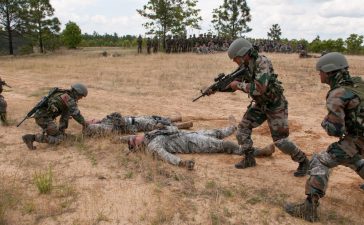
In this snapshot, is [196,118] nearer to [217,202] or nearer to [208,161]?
[208,161]

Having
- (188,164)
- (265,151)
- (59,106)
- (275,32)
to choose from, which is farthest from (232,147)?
(275,32)

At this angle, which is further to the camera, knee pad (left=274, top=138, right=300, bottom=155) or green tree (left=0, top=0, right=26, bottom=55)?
green tree (left=0, top=0, right=26, bottom=55)

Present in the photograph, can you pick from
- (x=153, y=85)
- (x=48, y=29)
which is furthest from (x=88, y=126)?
(x=48, y=29)

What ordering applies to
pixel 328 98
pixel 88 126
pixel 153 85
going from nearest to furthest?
pixel 328 98
pixel 88 126
pixel 153 85

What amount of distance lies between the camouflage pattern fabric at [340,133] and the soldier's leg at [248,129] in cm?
133

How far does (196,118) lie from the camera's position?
28.6ft

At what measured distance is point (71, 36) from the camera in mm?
39312

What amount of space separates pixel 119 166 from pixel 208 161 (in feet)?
4.18

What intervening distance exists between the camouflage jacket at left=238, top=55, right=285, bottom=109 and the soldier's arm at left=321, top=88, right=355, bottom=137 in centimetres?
117

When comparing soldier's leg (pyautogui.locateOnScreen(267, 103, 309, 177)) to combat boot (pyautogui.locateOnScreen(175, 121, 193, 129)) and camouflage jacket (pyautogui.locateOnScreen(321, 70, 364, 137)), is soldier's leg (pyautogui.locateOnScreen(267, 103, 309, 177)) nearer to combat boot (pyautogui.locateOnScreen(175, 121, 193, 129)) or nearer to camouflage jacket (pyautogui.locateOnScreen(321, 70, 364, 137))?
camouflage jacket (pyautogui.locateOnScreen(321, 70, 364, 137))

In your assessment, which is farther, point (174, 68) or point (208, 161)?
point (174, 68)

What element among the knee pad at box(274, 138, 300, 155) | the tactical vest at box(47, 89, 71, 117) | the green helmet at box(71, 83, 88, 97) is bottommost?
the knee pad at box(274, 138, 300, 155)

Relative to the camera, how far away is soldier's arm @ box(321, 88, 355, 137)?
3.88m

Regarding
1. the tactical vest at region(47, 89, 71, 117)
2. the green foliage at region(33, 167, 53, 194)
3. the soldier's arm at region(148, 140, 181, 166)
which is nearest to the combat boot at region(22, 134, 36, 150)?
the tactical vest at region(47, 89, 71, 117)
